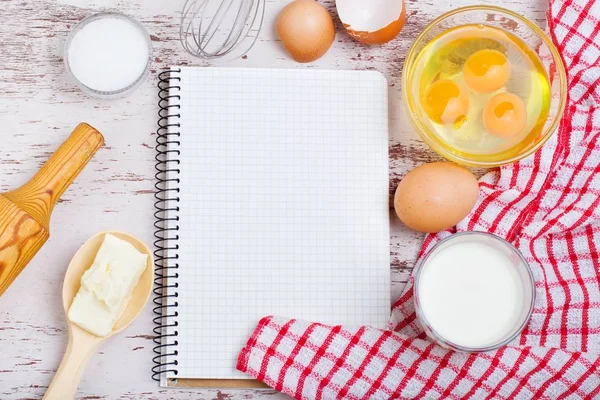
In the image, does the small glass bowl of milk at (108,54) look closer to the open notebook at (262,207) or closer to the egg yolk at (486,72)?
the open notebook at (262,207)

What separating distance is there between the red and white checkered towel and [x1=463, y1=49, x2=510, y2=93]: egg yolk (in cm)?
11

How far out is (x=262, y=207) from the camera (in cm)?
108

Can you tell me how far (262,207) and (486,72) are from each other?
0.35 m

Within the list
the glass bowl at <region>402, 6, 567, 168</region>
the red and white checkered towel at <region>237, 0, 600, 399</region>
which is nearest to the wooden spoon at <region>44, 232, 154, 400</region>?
the red and white checkered towel at <region>237, 0, 600, 399</region>

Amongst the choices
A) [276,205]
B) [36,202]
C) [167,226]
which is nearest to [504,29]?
[276,205]

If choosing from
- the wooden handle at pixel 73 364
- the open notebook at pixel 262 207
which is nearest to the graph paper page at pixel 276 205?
the open notebook at pixel 262 207

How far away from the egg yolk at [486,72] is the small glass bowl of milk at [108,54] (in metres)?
0.43

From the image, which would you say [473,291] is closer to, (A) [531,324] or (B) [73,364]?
(A) [531,324]

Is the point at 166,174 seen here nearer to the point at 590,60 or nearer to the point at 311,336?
the point at 311,336

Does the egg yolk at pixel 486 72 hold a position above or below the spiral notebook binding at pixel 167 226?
above

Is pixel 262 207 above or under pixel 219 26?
under

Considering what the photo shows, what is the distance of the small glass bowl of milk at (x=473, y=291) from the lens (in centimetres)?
98

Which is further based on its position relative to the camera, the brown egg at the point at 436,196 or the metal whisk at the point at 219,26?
the metal whisk at the point at 219,26

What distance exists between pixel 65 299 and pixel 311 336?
12.9 inches
